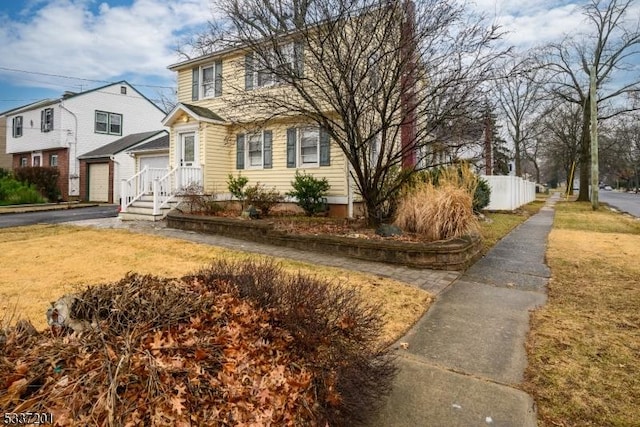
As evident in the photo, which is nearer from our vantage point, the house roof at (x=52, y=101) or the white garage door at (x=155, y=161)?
the white garage door at (x=155, y=161)

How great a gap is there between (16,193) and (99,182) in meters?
4.44

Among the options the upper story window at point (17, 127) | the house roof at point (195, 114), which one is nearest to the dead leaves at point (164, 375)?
the house roof at point (195, 114)

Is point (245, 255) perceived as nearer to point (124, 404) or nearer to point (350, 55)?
point (350, 55)

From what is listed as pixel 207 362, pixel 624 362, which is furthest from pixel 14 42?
pixel 624 362

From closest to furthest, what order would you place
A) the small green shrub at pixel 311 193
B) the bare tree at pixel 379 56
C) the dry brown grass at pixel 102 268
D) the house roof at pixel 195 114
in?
1. the dry brown grass at pixel 102 268
2. the bare tree at pixel 379 56
3. the small green shrub at pixel 311 193
4. the house roof at pixel 195 114

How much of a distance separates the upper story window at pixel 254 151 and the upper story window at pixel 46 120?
17417mm

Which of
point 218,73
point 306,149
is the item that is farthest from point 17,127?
point 306,149

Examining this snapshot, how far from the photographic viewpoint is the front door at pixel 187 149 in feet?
47.5

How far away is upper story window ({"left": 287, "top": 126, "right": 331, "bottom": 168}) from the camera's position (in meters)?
12.6

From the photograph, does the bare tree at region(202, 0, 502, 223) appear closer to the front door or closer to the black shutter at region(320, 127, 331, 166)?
the black shutter at region(320, 127, 331, 166)

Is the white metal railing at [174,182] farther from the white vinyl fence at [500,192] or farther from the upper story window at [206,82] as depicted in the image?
the white vinyl fence at [500,192]

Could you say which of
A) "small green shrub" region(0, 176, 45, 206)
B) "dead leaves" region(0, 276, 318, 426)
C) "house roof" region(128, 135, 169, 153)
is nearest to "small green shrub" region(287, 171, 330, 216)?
"house roof" region(128, 135, 169, 153)

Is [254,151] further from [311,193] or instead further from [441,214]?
[441,214]

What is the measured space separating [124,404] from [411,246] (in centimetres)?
553
